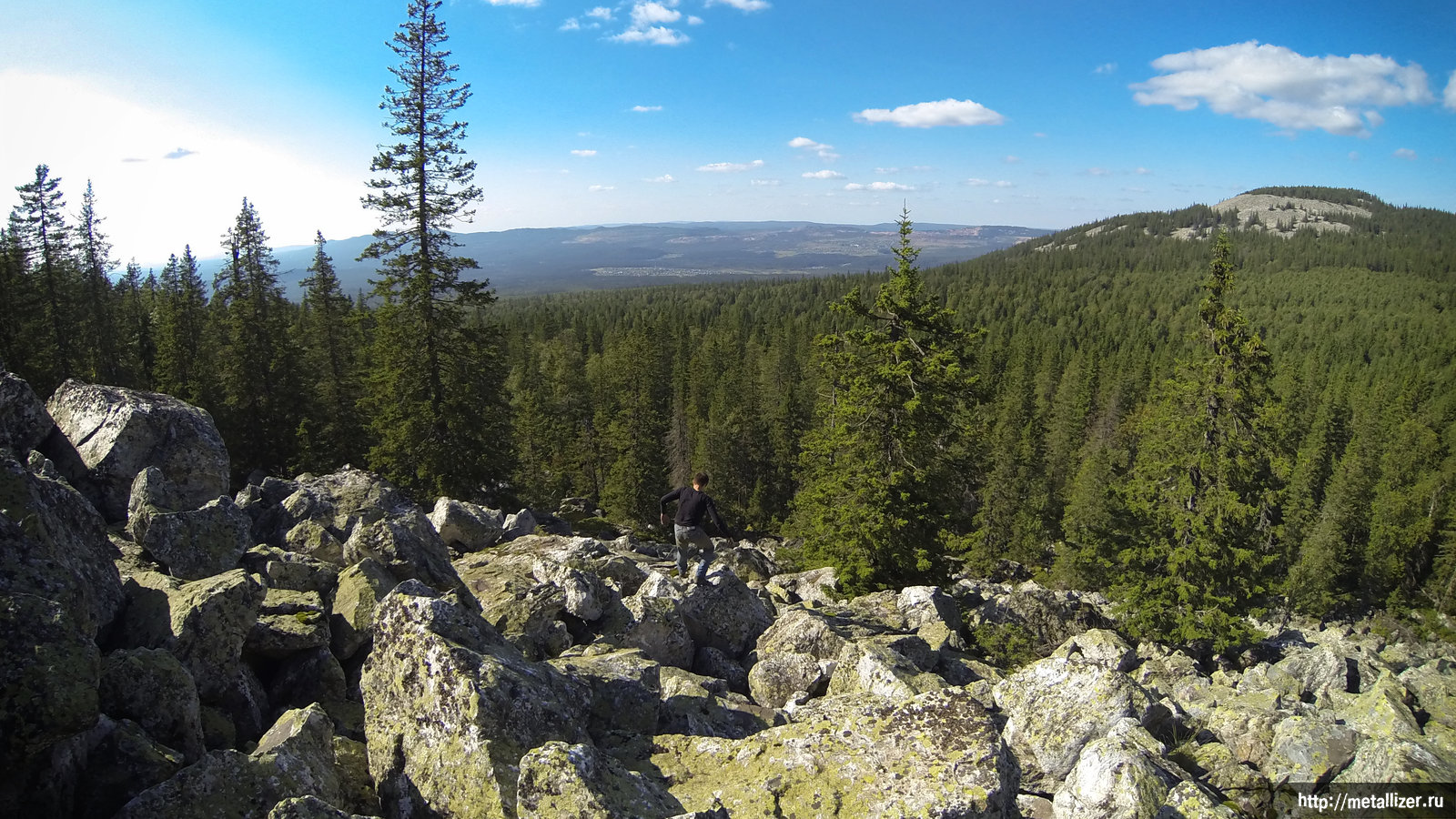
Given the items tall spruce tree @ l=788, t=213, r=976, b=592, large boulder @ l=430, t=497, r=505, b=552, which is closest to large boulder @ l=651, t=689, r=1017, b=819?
tall spruce tree @ l=788, t=213, r=976, b=592

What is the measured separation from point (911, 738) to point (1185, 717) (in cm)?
494

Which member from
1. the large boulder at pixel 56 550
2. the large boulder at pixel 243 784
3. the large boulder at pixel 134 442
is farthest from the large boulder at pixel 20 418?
the large boulder at pixel 243 784

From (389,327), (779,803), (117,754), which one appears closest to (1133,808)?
(779,803)

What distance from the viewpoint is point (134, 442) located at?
37.3 ft

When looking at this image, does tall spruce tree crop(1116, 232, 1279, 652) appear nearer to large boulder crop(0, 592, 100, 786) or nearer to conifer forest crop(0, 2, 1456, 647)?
conifer forest crop(0, 2, 1456, 647)

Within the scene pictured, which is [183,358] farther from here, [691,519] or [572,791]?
[572,791]

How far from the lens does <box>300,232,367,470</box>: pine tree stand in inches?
1294

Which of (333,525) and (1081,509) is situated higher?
(333,525)

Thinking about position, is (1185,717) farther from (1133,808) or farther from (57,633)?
(57,633)

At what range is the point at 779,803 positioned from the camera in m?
5.78

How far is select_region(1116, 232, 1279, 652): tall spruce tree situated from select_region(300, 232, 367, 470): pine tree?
30.4 metres

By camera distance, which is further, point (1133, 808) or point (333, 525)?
point (333, 525)

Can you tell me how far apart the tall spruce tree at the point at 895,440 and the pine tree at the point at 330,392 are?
21.6 meters

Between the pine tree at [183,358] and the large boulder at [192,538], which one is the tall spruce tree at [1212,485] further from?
the pine tree at [183,358]
